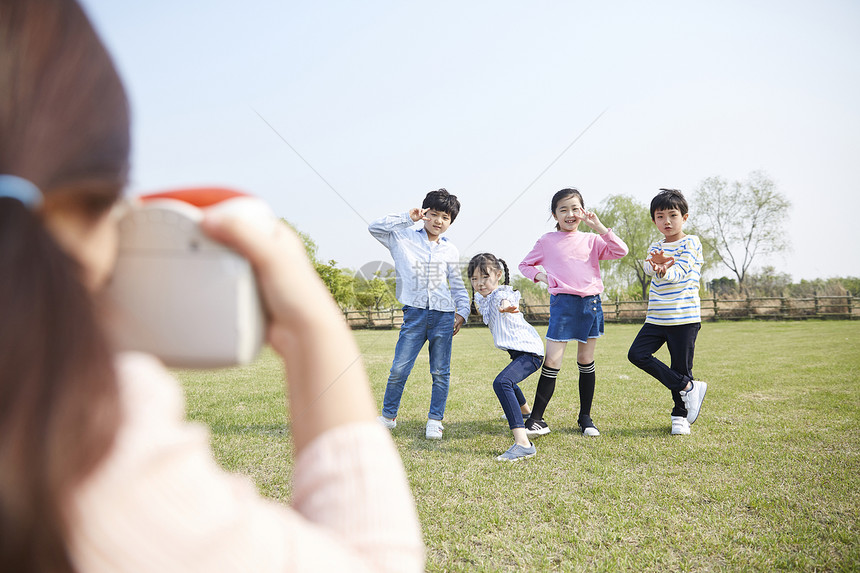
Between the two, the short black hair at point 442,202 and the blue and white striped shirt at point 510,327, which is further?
the short black hair at point 442,202

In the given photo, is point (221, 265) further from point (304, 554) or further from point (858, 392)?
point (858, 392)

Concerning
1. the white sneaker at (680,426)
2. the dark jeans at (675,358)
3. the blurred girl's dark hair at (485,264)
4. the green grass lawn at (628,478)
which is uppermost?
the blurred girl's dark hair at (485,264)

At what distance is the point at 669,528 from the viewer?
249cm

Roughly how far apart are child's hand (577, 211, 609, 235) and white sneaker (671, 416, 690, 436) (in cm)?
166

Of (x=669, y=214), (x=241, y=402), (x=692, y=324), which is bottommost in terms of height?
(x=241, y=402)

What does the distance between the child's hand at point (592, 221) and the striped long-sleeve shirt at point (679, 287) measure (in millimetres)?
478

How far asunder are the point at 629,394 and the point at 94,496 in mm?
6312

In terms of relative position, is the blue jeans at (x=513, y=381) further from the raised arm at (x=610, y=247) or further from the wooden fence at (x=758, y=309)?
the wooden fence at (x=758, y=309)

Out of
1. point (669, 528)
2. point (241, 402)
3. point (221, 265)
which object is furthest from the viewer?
point (241, 402)

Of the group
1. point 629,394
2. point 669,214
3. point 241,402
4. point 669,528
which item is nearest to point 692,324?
point 669,214

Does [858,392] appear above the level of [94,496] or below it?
below

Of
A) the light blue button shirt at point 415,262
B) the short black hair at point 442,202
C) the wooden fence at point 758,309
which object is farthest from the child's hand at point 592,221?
the wooden fence at point 758,309

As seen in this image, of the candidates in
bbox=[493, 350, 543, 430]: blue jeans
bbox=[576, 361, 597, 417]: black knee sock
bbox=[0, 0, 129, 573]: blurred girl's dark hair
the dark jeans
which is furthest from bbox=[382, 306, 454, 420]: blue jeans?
bbox=[0, 0, 129, 573]: blurred girl's dark hair

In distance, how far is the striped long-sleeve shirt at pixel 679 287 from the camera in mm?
4367
